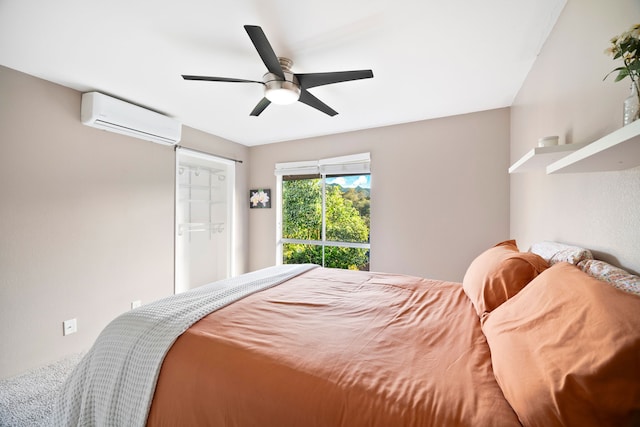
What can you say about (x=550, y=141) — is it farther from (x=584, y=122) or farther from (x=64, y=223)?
(x=64, y=223)

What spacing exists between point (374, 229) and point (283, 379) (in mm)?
2617

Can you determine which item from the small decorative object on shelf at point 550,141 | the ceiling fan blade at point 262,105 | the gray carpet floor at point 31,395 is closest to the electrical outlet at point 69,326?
the gray carpet floor at point 31,395

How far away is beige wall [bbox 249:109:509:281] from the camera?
2744 millimetres

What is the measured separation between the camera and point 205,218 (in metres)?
4.00

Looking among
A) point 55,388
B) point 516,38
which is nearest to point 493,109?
point 516,38

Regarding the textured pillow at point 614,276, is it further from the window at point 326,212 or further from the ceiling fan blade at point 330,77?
the window at point 326,212

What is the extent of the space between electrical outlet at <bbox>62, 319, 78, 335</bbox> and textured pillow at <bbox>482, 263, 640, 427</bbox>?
10.3 ft

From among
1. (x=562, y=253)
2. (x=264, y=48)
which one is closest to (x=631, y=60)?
(x=562, y=253)

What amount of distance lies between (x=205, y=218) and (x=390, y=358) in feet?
12.2

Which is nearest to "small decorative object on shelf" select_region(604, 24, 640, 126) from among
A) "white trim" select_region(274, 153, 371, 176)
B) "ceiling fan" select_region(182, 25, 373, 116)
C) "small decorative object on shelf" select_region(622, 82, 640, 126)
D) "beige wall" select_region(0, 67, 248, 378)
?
"small decorative object on shelf" select_region(622, 82, 640, 126)

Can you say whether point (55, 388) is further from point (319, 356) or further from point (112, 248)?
point (319, 356)

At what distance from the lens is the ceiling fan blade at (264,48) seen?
129 cm

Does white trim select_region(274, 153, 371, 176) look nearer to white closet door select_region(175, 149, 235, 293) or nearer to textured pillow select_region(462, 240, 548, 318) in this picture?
white closet door select_region(175, 149, 235, 293)

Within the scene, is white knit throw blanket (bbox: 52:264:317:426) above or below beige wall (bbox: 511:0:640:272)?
below
